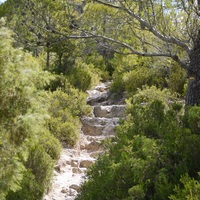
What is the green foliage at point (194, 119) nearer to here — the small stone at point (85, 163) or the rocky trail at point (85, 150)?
the rocky trail at point (85, 150)

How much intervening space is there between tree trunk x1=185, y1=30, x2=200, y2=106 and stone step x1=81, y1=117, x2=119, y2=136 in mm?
3775

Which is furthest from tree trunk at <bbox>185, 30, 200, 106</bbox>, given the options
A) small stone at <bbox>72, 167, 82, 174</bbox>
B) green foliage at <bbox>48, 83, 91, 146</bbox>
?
small stone at <bbox>72, 167, 82, 174</bbox>

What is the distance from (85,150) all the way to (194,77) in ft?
12.6

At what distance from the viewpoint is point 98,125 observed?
9.87m

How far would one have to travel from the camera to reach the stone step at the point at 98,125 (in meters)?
9.59

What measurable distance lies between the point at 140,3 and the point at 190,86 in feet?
5.82

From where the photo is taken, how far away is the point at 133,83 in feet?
39.6

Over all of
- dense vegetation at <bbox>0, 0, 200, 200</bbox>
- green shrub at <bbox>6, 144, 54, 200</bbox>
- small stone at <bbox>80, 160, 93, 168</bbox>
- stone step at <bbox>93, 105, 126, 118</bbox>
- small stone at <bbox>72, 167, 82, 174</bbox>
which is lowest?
small stone at <bbox>72, 167, 82, 174</bbox>

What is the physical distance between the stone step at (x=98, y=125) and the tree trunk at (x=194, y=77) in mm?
3775

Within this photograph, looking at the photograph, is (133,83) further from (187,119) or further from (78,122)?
(187,119)

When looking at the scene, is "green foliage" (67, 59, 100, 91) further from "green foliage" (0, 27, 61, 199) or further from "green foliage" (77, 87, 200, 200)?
"green foliage" (0, 27, 61, 199)

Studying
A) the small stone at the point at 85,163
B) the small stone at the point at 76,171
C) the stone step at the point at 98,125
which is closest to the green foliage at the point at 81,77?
the stone step at the point at 98,125

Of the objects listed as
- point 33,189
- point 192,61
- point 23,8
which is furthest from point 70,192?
point 23,8

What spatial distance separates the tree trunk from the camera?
5.88 meters
